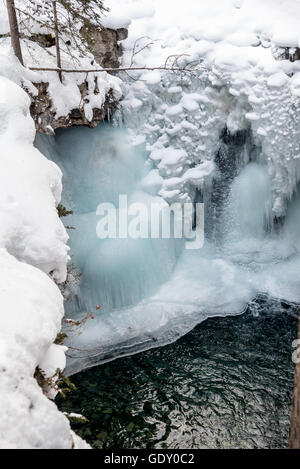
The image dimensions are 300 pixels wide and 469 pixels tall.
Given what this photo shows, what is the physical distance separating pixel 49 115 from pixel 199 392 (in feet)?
15.7

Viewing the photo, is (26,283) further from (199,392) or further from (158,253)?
(158,253)

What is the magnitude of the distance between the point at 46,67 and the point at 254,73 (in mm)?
4020

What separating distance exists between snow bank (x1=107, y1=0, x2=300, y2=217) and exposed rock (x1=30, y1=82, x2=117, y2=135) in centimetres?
124

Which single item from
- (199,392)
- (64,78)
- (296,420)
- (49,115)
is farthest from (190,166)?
(296,420)

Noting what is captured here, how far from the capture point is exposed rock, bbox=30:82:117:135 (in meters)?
6.14

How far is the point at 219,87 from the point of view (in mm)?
8234

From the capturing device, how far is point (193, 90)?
8.36 metres

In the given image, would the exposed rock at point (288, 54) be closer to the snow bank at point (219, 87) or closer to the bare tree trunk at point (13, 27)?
the snow bank at point (219, 87)

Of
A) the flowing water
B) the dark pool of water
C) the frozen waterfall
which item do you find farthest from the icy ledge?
the frozen waterfall

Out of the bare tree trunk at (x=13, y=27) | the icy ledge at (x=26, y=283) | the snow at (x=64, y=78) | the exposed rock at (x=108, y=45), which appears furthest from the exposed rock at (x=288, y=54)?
the icy ledge at (x=26, y=283)

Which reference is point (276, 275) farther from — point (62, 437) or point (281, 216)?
point (62, 437)

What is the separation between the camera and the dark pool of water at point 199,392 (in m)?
4.82

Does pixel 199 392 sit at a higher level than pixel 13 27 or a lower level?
lower

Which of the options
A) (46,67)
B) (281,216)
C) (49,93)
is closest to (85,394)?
(49,93)
